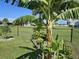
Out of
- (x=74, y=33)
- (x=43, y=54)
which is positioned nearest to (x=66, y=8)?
(x=43, y=54)

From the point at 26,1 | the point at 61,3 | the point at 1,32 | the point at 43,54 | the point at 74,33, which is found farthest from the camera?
the point at 1,32

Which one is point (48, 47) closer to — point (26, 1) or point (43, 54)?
point (43, 54)

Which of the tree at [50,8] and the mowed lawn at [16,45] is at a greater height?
the tree at [50,8]

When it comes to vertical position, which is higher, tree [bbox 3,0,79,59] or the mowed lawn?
tree [bbox 3,0,79,59]

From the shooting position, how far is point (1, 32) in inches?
1524

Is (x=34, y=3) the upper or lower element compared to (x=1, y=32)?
upper

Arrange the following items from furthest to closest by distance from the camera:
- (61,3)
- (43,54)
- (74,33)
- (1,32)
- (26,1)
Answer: (1,32), (74,33), (43,54), (61,3), (26,1)

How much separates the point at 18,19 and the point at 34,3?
44.4 inches

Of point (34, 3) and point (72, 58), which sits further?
point (72, 58)

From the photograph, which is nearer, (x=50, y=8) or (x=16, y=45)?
(x=50, y=8)

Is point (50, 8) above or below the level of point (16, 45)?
above

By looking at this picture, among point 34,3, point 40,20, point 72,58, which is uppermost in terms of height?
point 34,3

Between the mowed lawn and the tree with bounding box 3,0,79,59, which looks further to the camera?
the mowed lawn

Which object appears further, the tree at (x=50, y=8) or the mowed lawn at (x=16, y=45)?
the mowed lawn at (x=16, y=45)
